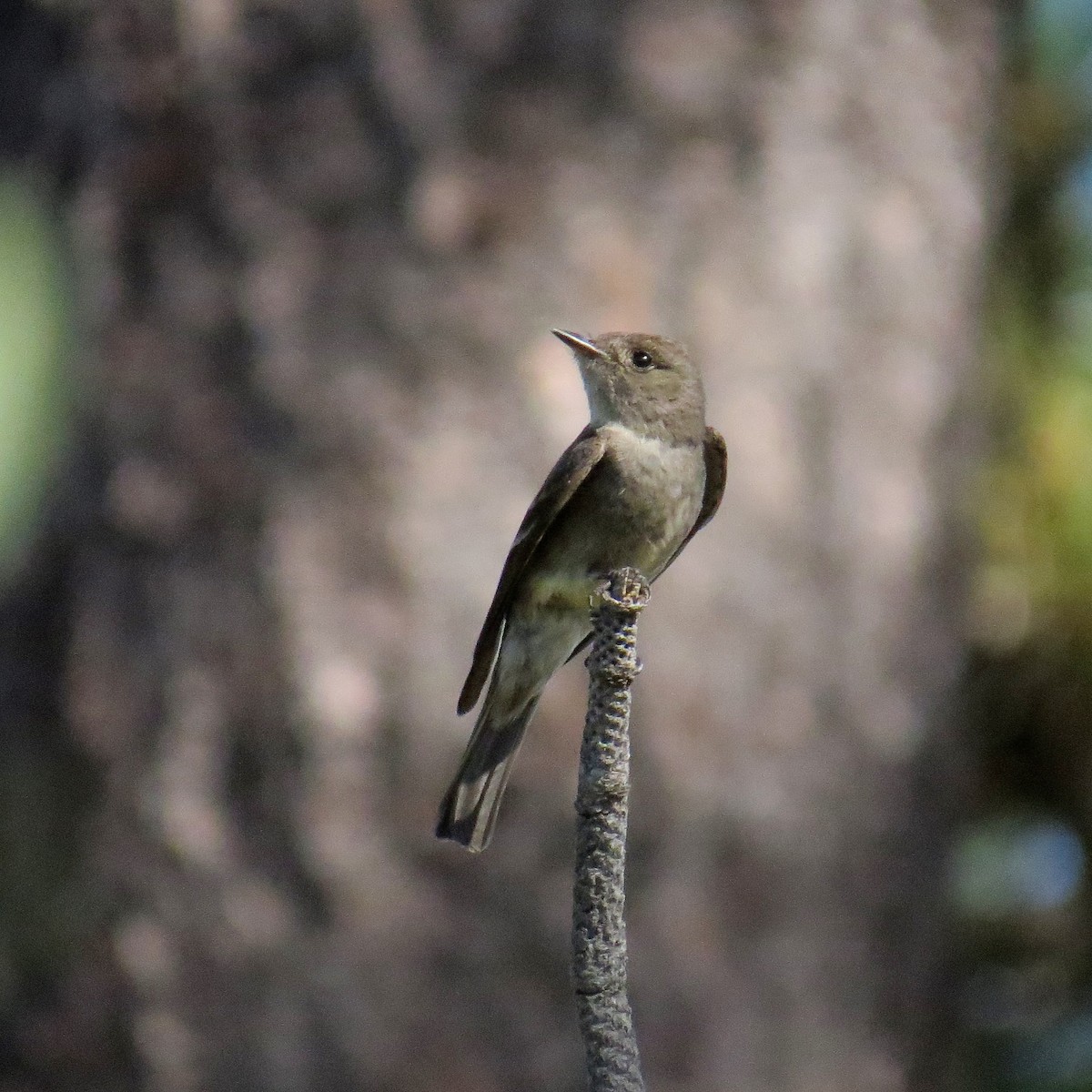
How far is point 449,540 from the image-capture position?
10.7 ft

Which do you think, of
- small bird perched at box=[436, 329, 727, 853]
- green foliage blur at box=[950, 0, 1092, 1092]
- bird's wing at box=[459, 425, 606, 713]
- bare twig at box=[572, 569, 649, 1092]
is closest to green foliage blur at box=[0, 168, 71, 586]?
bare twig at box=[572, 569, 649, 1092]

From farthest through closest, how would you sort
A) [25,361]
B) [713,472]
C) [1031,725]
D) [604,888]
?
[1031,725], [713,472], [25,361], [604,888]

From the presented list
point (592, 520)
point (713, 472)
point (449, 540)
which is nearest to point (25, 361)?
point (592, 520)

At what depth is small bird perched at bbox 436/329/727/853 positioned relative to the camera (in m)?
2.64

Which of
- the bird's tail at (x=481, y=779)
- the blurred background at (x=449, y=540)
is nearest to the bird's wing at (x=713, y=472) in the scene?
the bird's tail at (x=481, y=779)

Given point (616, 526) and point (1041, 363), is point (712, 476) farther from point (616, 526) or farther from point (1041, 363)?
point (1041, 363)

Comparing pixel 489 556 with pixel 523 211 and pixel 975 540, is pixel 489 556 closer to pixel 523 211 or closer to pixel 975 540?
pixel 523 211

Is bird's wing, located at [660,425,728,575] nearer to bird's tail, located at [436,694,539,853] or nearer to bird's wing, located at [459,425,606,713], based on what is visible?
bird's wing, located at [459,425,606,713]

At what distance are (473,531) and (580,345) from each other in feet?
2.34

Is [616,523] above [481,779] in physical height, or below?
above

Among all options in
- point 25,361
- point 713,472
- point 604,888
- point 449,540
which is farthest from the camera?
point 449,540

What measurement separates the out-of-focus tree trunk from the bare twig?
5.75ft

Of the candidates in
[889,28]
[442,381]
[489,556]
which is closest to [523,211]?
[442,381]

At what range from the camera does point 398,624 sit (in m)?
3.22
